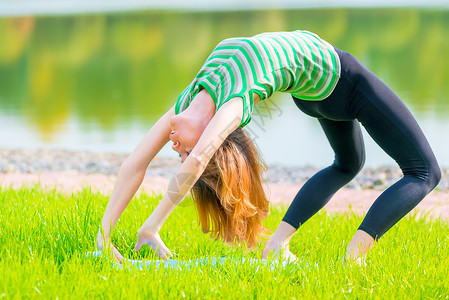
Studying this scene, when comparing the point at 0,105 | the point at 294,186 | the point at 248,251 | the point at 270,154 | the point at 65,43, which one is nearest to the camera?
the point at 248,251

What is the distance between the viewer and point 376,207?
3.26 metres

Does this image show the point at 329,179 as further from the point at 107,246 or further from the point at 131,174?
the point at 107,246

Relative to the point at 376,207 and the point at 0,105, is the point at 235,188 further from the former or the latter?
the point at 0,105

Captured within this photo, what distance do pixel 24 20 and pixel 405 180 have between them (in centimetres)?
3933

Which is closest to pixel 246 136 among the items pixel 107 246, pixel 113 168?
pixel 107 246

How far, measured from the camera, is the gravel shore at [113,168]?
22.8ft

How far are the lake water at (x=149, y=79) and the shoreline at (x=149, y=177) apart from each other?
0.70 m

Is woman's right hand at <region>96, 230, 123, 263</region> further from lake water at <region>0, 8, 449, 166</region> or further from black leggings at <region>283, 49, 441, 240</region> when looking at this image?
black leggings at <region>283, 49, 441, 240</region>

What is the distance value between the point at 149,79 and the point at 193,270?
13.9 metres

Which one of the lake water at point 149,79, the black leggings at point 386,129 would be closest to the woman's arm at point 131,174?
the lake water at point 149,79

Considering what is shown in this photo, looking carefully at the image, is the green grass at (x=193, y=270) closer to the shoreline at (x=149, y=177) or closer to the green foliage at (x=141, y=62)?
the shoreline at (x=149, y=177)

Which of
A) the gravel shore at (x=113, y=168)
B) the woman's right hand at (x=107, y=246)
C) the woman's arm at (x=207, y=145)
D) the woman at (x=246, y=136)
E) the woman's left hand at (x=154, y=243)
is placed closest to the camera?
the woman's arm at (x=207, y=145)

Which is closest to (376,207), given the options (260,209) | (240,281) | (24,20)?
(260,209)

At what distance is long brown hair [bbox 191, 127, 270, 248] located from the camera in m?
3.12
